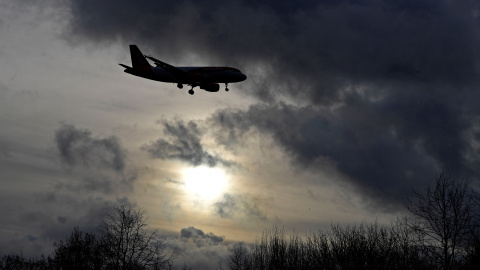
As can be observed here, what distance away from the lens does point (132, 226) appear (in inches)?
2247

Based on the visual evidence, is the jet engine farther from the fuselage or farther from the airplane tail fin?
the airplane tail fin

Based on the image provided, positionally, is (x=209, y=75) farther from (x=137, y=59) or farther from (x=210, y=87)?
(x=137, y=59)

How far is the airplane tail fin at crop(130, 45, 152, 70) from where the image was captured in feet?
308

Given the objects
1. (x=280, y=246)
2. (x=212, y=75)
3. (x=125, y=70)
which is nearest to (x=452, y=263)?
(x=280, y=246)

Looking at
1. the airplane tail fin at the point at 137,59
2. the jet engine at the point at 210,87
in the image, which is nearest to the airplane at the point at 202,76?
the jet engine at the point at 210,87

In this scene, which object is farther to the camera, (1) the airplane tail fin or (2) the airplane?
(1) the airplane tail fin

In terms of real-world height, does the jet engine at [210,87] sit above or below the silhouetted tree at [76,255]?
above

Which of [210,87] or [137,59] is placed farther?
[137,59]

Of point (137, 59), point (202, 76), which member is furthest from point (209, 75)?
point (137, 59)

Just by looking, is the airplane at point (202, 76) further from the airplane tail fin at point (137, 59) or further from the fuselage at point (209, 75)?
the airplane tail fin at point (137, 59)

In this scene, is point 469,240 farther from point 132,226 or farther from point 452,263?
point 132,226

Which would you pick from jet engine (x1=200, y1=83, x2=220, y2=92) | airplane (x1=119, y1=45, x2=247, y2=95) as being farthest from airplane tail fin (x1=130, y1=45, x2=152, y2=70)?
jet engine (x1=200, y1=83, x2=220, y2=92)

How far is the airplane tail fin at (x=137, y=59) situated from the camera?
→ 93925 millimetres

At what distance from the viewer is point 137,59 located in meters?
95.9
